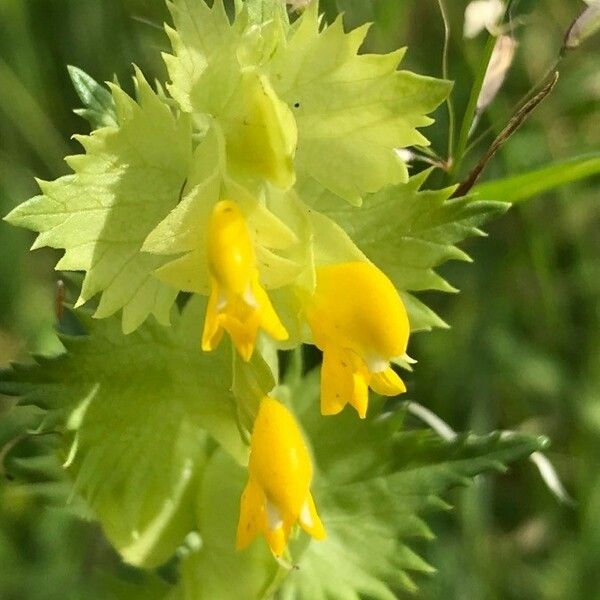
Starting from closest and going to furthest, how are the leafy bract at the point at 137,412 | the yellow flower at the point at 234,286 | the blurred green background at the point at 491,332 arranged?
the yellow flower at the point at 234,286, the leafy bract at the point at 137,412, the blurred green background at the point at 491,332

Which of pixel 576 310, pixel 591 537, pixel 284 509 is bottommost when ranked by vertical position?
pixel 591 537

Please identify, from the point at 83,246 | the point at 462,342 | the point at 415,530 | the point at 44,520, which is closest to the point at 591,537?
the point at 462,342

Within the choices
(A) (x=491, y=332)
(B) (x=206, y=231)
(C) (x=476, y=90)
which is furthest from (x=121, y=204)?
(A) (x=491, y=332)

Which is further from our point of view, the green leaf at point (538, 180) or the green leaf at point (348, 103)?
the green leaf at point (538, 180)

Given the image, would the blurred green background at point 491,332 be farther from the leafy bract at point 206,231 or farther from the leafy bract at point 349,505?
the leafy bract at point 206,231

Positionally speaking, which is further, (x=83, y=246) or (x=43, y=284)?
(x=43, y=284)

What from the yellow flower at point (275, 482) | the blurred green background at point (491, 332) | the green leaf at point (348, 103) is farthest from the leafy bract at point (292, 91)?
the blurred green background at point (491, 332)

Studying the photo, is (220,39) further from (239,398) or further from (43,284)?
(43,284)
